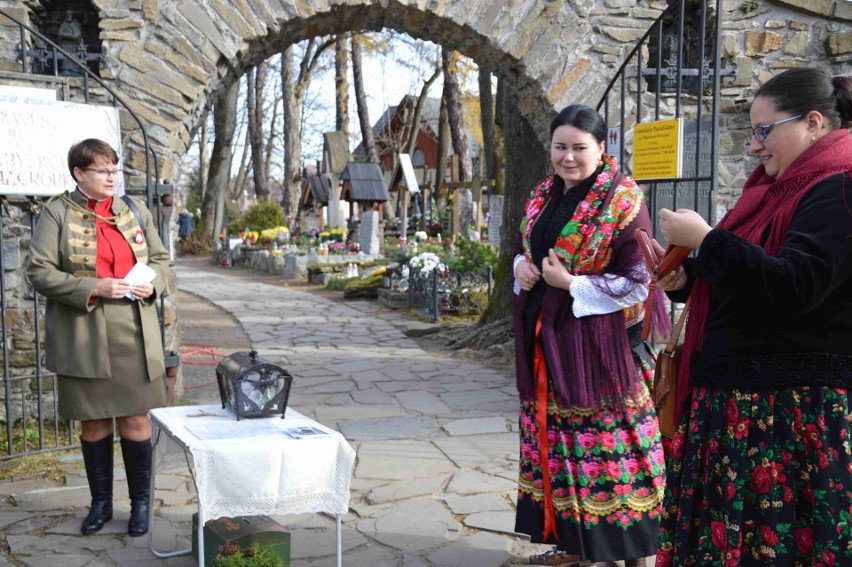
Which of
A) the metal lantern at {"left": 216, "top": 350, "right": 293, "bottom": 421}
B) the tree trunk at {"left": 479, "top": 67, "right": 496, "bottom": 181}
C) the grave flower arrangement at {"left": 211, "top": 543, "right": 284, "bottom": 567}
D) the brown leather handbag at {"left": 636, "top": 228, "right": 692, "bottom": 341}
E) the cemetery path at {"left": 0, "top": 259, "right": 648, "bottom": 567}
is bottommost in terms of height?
the cemetery path at {"left": 0, "top": 259, "right": 648, "bottom": 567}

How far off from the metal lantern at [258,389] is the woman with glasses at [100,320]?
27.8 inches

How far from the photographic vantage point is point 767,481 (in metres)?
2.11

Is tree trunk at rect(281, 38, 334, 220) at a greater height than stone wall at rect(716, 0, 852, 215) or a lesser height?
greater

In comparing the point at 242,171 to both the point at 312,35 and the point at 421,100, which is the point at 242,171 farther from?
the point at 312,35

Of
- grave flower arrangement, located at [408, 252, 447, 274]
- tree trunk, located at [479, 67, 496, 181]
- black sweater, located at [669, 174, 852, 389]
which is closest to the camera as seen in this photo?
black sweater, located at [669, 174, 852, 389]

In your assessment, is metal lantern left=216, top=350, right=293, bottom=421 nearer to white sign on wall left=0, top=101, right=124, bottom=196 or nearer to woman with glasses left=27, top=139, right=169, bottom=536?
woman with glasses left=27, top=139, right=169, bottom=536

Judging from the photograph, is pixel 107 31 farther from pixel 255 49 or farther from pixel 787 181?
pixel 787 181

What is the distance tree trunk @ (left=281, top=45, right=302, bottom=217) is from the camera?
23141 mm

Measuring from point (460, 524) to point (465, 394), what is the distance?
2.75 meters

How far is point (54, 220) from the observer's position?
354 centimetres

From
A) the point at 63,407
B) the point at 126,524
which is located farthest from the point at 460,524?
the point at 63,407

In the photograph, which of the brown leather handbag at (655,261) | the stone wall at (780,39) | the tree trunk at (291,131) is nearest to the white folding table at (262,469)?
the brown leather handbag at (655,261)

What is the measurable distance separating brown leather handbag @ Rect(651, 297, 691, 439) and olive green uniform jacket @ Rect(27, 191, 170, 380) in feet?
7.28

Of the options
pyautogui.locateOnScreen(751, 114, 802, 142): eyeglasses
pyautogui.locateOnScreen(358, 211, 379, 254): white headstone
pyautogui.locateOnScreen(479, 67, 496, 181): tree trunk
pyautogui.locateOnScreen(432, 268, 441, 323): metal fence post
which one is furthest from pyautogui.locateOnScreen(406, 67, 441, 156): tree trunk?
pyautogui.locateOnScreen(751, 114, 802, 142): eyeglasses
